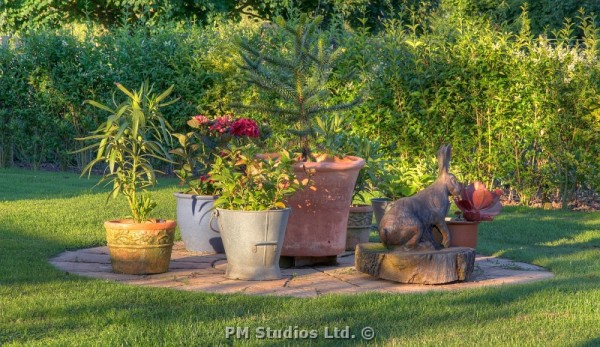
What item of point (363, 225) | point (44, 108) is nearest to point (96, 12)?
point (44, 108)

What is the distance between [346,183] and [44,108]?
8598mm

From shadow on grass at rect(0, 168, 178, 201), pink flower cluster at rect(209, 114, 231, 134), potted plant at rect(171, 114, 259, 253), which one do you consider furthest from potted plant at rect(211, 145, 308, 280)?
shadow on grass at rect(0, 168, 178, 201)

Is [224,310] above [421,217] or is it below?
below

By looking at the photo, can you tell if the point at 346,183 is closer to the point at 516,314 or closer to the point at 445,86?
the point at 516,314

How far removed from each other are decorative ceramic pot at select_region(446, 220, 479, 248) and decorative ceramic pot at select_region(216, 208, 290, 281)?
1384mm

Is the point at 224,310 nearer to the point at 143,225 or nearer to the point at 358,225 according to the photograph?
the point at 143,225

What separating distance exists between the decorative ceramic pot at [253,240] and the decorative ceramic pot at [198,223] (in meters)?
1.01

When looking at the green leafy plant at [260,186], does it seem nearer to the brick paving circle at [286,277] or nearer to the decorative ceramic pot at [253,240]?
the decorative ceramic pot at [253,240]

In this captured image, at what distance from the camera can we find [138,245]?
19.7 feet

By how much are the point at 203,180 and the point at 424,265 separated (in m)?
2.13

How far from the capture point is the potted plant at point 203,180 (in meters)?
7.03

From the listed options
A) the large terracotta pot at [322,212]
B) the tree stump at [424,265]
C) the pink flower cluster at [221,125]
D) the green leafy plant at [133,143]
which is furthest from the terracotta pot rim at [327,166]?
the pink flower cluster at [221,125]

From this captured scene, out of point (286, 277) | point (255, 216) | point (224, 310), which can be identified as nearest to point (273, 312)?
point (224, 310)

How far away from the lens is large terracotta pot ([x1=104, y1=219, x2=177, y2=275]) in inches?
236
